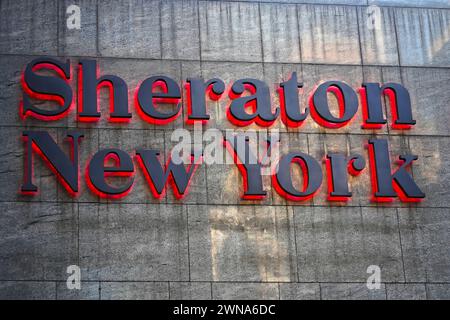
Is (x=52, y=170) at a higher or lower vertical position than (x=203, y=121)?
lower

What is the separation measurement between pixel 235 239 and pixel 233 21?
516 centimetres

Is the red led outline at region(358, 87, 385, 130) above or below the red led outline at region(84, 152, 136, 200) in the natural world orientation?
above

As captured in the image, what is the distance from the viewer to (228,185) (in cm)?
2289

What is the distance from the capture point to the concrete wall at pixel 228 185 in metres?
22.0

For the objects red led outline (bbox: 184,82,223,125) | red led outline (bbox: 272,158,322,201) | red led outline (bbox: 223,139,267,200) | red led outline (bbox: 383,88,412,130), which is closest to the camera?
red led outline (bbox: 223,139,267,200)

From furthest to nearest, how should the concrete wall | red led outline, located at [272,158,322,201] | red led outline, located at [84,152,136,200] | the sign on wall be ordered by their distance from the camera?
1. red led outline, located at [272,158,322,201]
2. the sign on wall
3. red led outline, located at [84,152,136,200]
4. the concrete wall

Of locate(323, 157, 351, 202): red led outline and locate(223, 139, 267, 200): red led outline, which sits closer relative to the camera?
locate(223, 139, 267, 200): red led outline

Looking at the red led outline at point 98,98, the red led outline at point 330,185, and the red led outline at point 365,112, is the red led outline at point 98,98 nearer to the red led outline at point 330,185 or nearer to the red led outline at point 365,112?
the red led outline at point 330,185

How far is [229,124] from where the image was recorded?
923 inches

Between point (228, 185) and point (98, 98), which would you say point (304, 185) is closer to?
point (228, 185)

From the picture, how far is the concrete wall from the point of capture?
21969 mm

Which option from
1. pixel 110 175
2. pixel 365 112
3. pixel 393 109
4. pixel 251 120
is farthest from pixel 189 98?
pixel 393 109

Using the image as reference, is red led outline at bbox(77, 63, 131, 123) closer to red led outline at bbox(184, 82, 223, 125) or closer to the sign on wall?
the sign on wall

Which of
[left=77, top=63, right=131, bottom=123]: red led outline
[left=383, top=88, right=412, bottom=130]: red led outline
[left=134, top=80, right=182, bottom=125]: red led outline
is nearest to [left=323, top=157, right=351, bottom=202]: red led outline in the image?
[left=383, top=88, right=412, bottom=130]: red led outline
